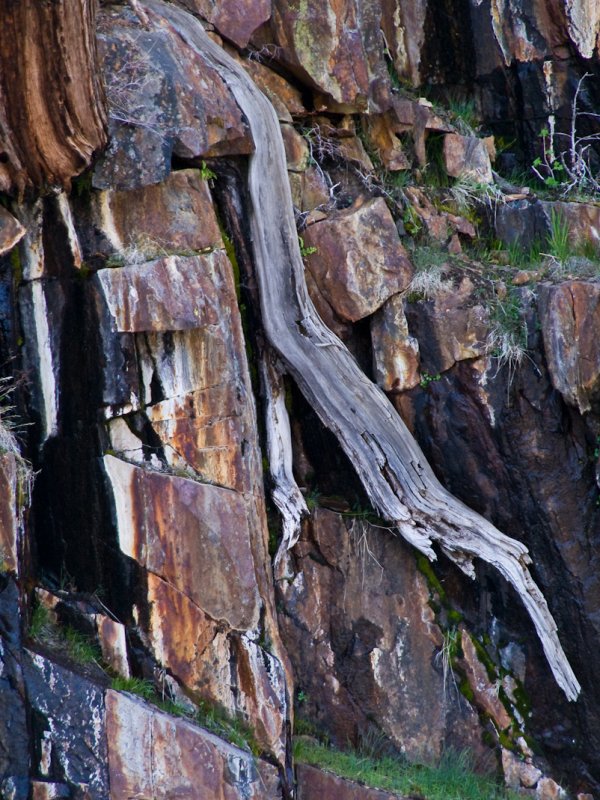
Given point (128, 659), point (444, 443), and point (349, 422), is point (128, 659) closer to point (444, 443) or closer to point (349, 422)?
point (349, 422)

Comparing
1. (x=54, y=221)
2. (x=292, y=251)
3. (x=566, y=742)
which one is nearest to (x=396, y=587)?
(x=566, y=742)

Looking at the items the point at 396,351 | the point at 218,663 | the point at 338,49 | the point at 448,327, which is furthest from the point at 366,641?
the point at 338,49

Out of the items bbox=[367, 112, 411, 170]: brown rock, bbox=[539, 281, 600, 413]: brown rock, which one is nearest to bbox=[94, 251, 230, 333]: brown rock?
bbox=[367, 112, 411, 170]: brown rock

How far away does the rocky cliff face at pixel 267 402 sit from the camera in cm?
437

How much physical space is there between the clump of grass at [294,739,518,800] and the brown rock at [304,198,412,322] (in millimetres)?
2715

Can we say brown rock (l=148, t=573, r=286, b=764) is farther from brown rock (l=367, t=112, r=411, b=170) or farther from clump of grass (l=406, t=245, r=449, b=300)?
brown rock (l=367, t=112, r=411, b=170)

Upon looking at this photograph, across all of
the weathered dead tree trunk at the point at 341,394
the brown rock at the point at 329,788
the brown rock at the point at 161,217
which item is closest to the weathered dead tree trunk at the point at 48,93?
the brown rock at the point at 161,217

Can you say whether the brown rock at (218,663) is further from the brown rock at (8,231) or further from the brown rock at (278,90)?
the brown rock at (278,90)

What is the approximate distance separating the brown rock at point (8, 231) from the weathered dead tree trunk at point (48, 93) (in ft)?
0.56

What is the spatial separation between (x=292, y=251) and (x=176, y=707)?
9.04 feet

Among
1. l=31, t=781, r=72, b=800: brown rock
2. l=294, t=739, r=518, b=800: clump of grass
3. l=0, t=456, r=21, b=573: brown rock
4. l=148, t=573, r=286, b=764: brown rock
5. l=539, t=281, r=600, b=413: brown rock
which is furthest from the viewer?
l=539, t=281, r=600, b=413: brown rock

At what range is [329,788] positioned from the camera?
15.7ft

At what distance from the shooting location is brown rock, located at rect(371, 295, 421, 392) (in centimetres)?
531

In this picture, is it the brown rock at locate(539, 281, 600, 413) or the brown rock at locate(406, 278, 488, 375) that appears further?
the brown rock at locate(406, 278, 488, 375)
